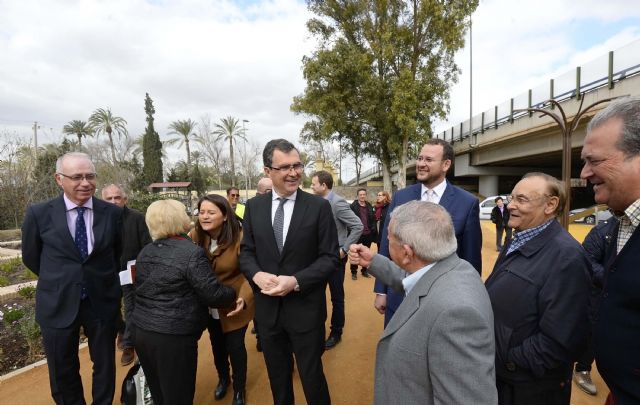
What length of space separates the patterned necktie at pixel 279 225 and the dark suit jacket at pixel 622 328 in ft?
5.67

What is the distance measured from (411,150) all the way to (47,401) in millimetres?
18498

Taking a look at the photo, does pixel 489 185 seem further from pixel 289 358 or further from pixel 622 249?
pixel 622 249

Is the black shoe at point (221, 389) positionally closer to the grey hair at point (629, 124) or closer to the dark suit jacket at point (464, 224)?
the dark suit jacket at point (464, 224)

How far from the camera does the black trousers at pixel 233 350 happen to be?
2.76 m

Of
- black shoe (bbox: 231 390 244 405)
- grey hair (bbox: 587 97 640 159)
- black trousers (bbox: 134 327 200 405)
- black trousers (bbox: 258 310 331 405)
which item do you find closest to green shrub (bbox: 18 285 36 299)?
black trousers (bbox: 134 327 200 405)

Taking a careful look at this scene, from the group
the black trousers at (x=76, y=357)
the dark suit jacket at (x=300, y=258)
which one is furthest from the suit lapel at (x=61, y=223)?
the dark suit jacket at (x=300, y=258)

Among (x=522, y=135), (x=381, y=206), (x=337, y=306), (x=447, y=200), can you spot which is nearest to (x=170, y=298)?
(x=447, y=200)

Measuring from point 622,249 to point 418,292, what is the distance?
2.40 ft

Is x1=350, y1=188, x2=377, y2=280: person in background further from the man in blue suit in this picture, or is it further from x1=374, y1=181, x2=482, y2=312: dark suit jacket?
x1=374, y1=181, x2=482, y2=312: dark suit jacket

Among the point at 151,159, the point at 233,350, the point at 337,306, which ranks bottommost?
the point at 337,306

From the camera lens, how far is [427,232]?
51.5 inches

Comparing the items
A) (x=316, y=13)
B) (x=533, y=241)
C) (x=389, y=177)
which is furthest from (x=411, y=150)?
(x=533, y=241)

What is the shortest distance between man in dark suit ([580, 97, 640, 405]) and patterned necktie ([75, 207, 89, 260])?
3223 millimetres

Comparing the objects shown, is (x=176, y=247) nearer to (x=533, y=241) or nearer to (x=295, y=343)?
(x=295, y=343)
